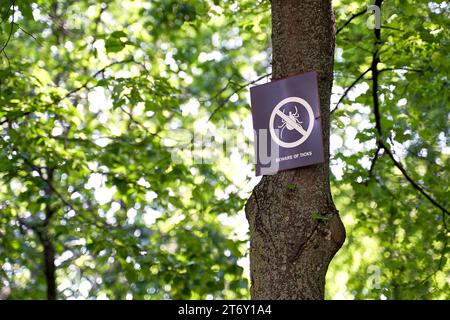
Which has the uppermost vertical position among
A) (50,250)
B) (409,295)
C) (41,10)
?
(41,10)

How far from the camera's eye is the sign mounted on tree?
2.76 meters

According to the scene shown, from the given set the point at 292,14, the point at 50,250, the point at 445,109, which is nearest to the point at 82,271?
the point at 50,250

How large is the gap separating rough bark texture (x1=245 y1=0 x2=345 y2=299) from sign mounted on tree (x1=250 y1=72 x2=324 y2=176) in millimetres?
59

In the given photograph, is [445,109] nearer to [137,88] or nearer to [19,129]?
[137,88]

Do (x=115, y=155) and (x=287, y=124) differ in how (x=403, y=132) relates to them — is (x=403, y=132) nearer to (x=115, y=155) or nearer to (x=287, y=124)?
(x=115, y=155)

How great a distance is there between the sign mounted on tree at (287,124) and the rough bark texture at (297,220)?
0.06 meters

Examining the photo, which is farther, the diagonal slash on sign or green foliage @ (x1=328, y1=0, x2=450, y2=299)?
green foliage @ (x1=328, y1=0, x2=450, y2=299)

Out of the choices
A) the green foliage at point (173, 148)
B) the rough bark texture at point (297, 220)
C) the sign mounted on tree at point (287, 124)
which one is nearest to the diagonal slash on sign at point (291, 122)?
the sign mounted on tree at point (287, 124)

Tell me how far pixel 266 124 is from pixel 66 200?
5.25 meters

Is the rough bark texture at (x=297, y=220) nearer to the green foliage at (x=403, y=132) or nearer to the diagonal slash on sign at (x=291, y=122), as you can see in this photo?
the diagonal slash on sign at (x=291, y=122)

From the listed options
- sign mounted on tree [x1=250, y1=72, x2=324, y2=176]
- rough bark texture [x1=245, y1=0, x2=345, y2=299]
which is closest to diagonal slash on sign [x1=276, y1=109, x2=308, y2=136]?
sign mounted on tree [x1=250, y1=72, x2=324, y2=176]

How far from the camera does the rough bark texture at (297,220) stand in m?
2.68

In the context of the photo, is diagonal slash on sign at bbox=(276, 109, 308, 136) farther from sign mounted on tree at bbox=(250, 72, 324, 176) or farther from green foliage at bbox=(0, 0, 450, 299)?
green foliage at bbox=(0, 0, 450, 299)

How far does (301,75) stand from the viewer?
2.84 m
